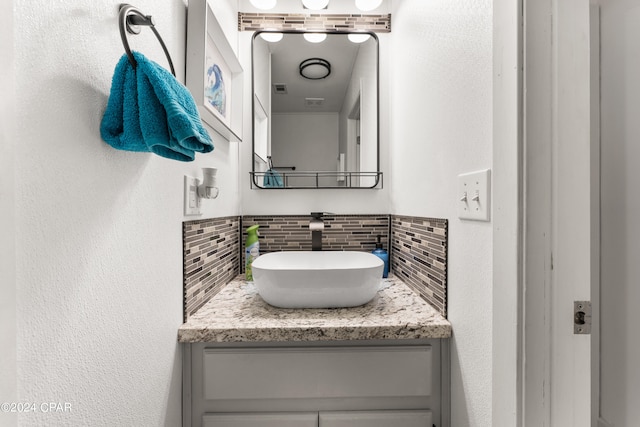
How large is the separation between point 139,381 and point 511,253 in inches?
30.8

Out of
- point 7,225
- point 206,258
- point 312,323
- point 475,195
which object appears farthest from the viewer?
point 206,258

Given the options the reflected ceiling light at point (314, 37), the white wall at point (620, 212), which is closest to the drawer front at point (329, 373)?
the white wall at point (620, 212)

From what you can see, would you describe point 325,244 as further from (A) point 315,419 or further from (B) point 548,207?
(B) point 548,207

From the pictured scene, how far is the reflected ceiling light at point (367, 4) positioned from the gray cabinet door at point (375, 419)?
1583 millimetres

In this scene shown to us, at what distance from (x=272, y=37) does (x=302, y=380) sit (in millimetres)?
1414

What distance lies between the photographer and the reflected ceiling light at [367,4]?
124 centimetres

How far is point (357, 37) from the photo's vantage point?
1285mm

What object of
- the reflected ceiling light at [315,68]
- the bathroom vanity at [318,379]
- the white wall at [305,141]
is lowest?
the bathroom vanity at [318,379]

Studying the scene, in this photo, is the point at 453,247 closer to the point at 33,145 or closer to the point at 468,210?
the point at 468,210

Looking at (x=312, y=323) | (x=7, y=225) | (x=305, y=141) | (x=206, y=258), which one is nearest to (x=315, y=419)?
(x=312, y=323)

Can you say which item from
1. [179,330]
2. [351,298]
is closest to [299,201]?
[351,298]

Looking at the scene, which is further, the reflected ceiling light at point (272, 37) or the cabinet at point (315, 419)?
the reflected ceiling light at point (272, 37)

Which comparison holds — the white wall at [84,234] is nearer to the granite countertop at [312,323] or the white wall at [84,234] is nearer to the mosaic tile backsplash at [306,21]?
the granite countertop at [312,323]

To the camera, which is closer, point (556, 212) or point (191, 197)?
point (556, 212)
